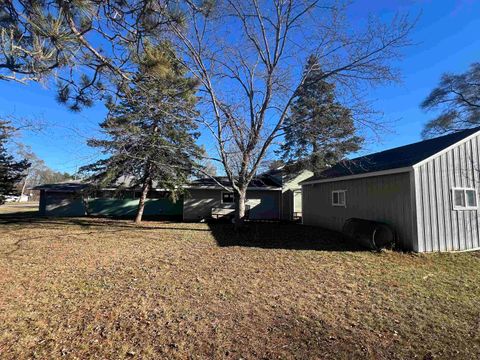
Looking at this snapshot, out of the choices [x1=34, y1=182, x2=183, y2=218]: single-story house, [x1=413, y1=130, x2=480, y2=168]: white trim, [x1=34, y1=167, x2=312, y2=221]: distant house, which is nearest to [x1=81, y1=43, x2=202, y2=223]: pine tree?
[x1=34, y1=167, x2=312, y2=221]: distant house

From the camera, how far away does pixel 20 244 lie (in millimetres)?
10141

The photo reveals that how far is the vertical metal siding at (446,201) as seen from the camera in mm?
9273

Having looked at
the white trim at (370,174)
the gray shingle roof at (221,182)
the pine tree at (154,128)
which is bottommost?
the white trim at (370,174)

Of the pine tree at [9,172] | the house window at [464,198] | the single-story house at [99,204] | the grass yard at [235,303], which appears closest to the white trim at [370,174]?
the house window at [464,198]

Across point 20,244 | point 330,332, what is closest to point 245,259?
point 330,332

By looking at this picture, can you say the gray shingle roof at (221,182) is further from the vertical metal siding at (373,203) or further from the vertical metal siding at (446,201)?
the vertical metal siding at (446,201)

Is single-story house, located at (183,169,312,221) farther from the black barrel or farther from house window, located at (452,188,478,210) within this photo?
house window, located at (452,188,478,210)

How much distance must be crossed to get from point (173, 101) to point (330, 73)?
604 centimetres

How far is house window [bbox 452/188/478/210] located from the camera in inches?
389

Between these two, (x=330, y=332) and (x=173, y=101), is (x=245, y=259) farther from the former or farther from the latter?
(x=173, y=101)

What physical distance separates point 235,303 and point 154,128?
13.0m

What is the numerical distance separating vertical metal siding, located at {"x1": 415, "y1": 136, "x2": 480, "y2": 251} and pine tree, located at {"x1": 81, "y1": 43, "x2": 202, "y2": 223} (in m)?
7.64

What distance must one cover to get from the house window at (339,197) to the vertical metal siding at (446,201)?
12.2 ft

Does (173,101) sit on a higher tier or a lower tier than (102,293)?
higher
